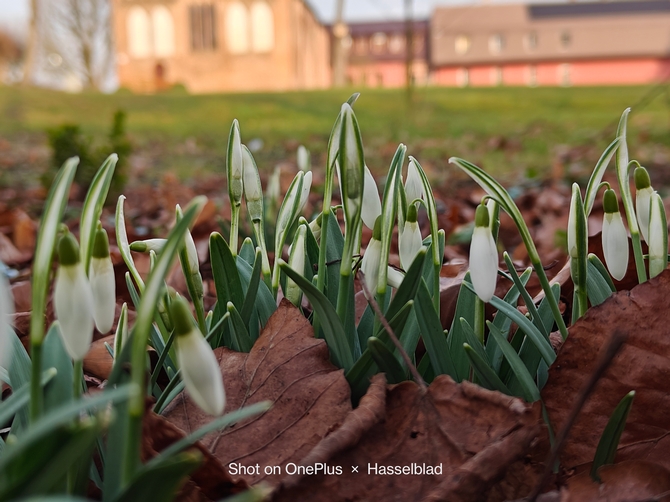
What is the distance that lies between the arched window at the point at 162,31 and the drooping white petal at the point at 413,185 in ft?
105

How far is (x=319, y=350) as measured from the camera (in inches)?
28.9

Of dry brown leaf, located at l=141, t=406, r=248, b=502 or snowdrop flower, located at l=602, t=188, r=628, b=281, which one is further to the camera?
snowdrop flower, located at l=602, t=188, r=628, b=281

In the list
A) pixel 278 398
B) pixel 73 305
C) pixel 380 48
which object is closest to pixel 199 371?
pixel 73 305

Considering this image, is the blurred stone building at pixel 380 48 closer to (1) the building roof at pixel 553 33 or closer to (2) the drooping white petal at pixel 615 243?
(1) the building roof at pixel 553 33

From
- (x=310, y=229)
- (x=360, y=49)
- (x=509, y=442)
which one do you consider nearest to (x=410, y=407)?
(x=509, y=442)

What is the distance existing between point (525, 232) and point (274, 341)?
299 millimetres

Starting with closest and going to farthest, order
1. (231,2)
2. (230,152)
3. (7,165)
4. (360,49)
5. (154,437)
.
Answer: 1. (154,437)
2. (230,152)
3. (7,165)
4. (231,2)
5. (360,49)

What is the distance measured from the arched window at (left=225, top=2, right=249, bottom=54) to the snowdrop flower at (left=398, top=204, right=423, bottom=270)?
103 ft

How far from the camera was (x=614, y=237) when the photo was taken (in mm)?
755

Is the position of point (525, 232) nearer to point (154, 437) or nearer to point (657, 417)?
point (657, 417)

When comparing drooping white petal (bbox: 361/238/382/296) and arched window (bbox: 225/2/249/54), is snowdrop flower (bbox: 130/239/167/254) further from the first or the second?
arched window (bbox: 225/2/249/54)

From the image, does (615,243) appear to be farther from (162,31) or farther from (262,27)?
(162,31)

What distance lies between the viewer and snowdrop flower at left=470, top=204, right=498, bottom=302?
2.17ft

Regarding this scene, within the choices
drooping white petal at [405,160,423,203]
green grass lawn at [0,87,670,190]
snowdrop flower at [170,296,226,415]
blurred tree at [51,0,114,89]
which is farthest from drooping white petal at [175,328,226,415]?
blurred tree at [51,0,114,89]
